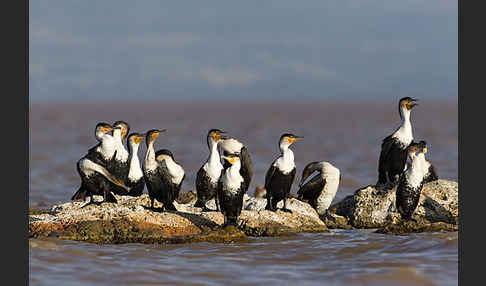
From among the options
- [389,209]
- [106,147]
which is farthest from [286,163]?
[106,147]

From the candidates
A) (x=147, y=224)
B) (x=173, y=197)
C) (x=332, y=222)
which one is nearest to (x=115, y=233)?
(x=147, y=224)

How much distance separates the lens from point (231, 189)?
12.4m

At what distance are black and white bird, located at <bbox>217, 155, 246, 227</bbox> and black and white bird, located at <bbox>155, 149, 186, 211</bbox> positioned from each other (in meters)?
1.09

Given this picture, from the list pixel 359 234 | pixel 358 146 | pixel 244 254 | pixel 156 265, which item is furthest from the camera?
→ pixel 358 146

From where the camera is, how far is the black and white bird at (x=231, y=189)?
12.4 metres

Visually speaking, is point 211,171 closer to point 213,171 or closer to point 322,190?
point 213,171

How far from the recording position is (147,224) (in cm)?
1245

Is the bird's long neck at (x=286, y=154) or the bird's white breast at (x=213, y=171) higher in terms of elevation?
the bird's long neck at (x=286, y=154)

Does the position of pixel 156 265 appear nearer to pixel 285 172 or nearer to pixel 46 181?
pixel 285 172

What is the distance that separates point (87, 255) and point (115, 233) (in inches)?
47.7

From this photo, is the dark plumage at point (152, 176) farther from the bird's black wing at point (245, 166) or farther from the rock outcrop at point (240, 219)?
the bird's black wing at point (245, 166)

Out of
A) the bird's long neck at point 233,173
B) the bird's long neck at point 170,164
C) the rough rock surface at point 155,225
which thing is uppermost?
the bird's long neck at point 170,164

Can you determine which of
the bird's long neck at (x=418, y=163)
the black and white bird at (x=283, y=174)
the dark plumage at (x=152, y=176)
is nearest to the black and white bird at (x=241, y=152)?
the black and white bird at (x=283, y=174)

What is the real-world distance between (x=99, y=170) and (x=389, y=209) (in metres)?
4.72
